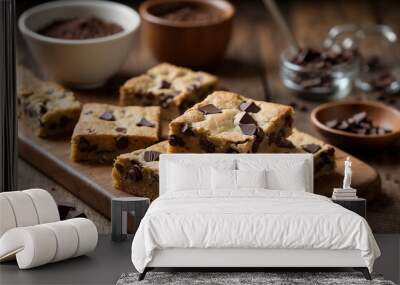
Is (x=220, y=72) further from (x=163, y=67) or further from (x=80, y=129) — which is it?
(x=80, y=129)

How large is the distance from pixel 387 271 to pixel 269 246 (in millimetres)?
256

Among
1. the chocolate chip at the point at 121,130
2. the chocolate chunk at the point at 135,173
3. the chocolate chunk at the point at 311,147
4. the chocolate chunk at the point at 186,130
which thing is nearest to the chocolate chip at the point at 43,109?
the chocolate chip at the point at 121,130

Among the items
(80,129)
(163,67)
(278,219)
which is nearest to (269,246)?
(278,219)

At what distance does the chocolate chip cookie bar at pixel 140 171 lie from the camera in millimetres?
2150

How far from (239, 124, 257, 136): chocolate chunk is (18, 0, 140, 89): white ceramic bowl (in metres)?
0.65

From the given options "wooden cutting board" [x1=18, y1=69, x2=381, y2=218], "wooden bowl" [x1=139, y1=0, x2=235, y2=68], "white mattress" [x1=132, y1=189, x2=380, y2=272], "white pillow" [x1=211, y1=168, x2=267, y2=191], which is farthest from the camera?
"wooden bowl" [x1=139, y1=0, x2=235, y2=68]

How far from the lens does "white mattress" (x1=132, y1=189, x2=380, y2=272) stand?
1825 millimetres

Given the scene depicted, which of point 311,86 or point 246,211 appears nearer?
point 246,211

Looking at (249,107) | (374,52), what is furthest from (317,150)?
(374,52)

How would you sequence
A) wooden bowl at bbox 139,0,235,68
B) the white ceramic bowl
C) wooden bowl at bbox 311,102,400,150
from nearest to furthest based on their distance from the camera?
wooden bowl at bbox 311,102,400,150
the white ceramic bowl
wooden bowl at bbox 139,0,235,68

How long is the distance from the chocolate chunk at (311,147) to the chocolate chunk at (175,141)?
0.30 meters

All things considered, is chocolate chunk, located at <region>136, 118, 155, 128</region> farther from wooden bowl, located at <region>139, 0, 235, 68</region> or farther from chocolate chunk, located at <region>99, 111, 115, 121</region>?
wooden bowl, located at <region>139, 0, 235, 68</region>

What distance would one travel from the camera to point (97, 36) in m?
2.70

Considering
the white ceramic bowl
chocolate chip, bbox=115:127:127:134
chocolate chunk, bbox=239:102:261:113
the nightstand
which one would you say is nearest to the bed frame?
the nightstand
